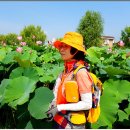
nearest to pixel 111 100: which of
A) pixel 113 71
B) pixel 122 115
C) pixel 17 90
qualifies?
pixel 122 115

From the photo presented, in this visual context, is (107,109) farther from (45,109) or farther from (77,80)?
(77,80)

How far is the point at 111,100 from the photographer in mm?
3557

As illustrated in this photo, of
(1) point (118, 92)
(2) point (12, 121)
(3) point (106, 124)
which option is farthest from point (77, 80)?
(2) point (12, 121)

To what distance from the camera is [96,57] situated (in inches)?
185

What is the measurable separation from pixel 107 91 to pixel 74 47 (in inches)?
41.2

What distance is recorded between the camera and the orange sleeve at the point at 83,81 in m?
2.62

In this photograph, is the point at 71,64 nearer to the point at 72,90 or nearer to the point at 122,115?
the point at 72,90

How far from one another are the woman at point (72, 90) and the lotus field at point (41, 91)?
46 centimetres

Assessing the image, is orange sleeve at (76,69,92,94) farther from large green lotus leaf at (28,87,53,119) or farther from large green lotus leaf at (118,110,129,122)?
large green lotus leaf at (118,110,129,122)

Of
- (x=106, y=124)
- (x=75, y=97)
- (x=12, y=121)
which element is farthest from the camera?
(x=12, y=121)

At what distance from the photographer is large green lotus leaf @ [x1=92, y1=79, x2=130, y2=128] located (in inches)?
137

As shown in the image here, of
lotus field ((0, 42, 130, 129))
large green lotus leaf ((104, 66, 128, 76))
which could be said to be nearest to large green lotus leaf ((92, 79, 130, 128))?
lotus field ((0, 42, 130, 129))

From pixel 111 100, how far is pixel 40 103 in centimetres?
66

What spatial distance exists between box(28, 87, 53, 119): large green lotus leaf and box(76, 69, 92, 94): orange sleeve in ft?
2.04
